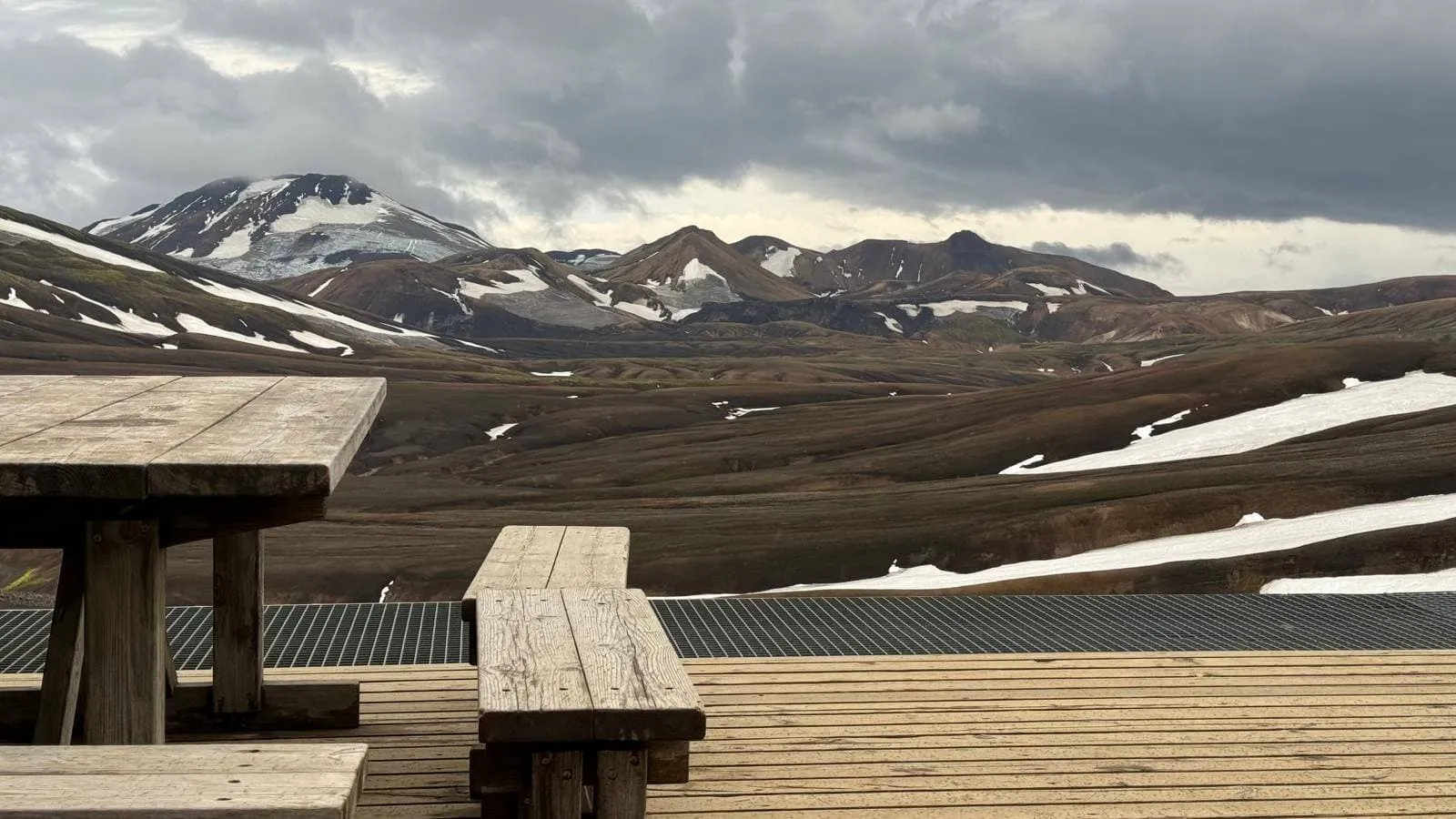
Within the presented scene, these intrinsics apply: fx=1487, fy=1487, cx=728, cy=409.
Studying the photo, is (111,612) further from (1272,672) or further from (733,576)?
(733,576)

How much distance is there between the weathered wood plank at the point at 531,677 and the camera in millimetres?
4602

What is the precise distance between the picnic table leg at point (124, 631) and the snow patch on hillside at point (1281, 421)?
27.8 meters

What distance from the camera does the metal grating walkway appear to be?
948 cm

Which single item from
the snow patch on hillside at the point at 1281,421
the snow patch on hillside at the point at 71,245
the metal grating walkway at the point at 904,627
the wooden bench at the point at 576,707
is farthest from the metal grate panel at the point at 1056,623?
the snow patch on hillside at the point at 71,245

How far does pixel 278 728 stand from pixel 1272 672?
225 inches

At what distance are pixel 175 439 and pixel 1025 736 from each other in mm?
4420

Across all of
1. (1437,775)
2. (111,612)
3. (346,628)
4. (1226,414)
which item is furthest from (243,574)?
(1226,414)

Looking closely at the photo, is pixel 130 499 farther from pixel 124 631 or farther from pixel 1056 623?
pixel 1056 623

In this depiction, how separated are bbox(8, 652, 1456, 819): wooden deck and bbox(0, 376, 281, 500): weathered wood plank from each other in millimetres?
1840

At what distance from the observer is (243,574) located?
23.7ft

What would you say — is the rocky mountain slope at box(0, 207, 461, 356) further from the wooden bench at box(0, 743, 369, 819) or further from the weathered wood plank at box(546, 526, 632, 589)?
the wooden bench at box(0, 743, 369, 819)

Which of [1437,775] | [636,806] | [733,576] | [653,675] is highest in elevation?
[653,675]

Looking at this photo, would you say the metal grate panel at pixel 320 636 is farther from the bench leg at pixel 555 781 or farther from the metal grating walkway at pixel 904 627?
the bench leg at pixel 555 781

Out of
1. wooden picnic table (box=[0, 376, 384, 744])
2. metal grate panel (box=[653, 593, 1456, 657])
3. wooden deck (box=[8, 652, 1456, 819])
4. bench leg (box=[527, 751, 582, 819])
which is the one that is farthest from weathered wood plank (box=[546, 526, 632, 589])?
bench leg (box=[527, 751, 582, 819])
